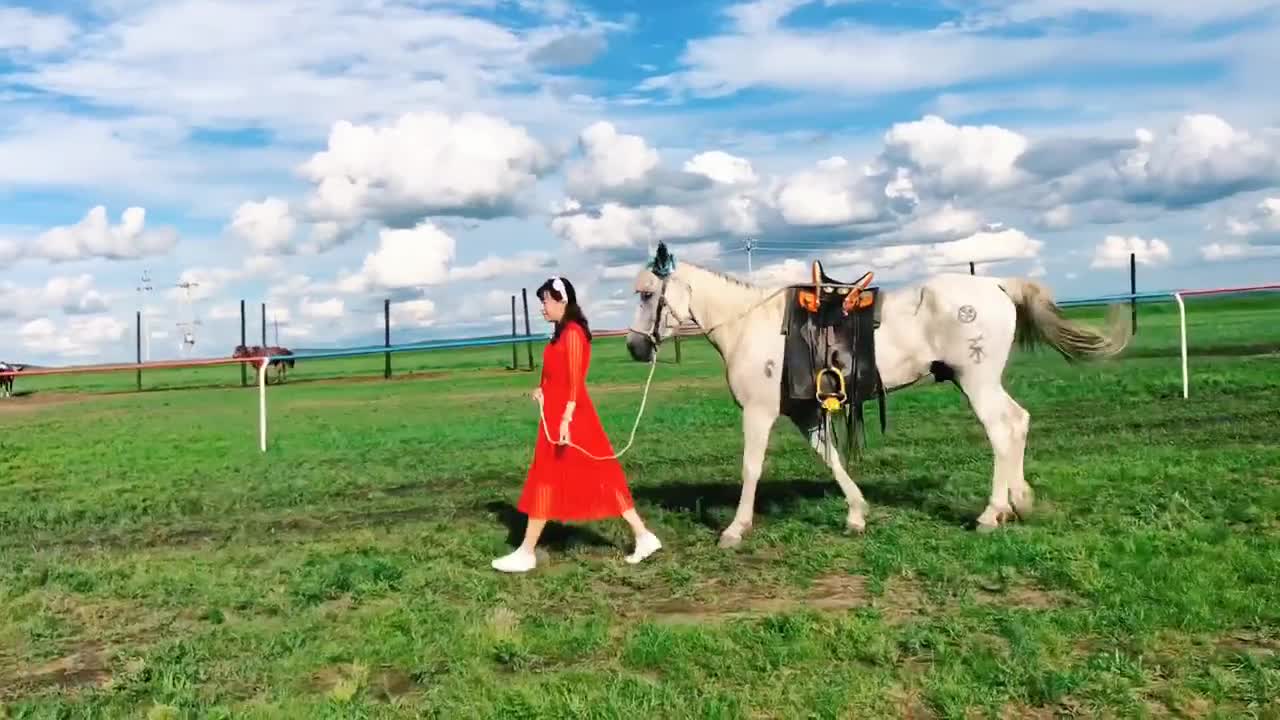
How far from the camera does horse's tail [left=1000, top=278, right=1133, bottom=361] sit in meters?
7.29

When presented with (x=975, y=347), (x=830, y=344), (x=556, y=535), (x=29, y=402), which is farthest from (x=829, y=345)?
(x=29, y=402)

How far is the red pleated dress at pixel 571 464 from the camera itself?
6324mm

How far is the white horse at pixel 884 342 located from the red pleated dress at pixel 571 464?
68 centimetres

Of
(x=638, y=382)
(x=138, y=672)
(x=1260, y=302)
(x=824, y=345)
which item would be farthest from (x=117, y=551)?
(x=1260, y=302)

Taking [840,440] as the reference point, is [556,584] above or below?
below

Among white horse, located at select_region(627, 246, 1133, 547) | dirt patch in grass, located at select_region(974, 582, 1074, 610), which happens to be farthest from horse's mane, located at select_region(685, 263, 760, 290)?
dirt patch in grass, located at select_region(974, 582, 1074, 610)

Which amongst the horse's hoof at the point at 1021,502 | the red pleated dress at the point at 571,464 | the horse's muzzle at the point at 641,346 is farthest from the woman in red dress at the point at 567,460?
the horse's hoof at the point at 1021,502

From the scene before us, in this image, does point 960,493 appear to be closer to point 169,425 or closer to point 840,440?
point 840,440

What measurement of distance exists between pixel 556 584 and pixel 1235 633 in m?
3.44

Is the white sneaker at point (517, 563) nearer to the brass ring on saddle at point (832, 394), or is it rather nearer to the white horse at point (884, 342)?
the white horse at point (884, 342)

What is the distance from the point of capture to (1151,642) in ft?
13.9

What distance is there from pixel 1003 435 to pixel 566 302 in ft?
10.4

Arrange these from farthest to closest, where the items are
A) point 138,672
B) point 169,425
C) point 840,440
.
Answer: point 169,425
point 840,440
point 138,672

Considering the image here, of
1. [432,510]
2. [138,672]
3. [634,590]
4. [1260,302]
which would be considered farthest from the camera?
[1260,302]
